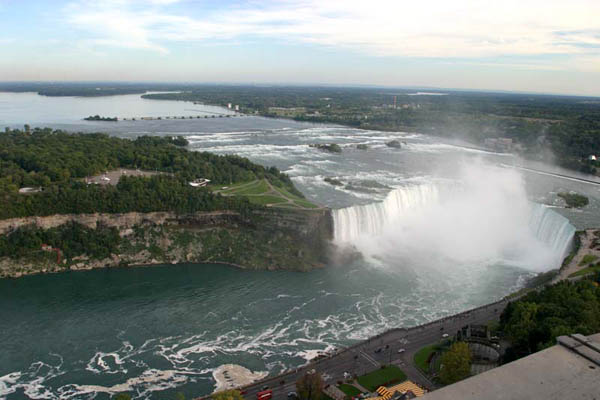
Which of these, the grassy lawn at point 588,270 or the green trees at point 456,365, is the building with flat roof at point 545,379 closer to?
the green trees at point 456,365

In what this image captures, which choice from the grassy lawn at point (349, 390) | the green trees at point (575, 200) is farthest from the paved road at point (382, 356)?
the green trees at point (575, 200)

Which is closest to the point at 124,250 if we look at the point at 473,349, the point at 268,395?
the point at 268,395

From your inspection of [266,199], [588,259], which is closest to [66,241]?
[266,199]

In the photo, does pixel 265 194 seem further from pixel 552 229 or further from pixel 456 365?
pixel 456 365

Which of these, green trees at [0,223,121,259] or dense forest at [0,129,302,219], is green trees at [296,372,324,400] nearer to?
dense forest at [0,129,302,219]

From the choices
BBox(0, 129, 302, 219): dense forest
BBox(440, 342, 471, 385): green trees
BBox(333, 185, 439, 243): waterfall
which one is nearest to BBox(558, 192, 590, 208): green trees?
BBox(333, 185, 439, 243): waterfall
